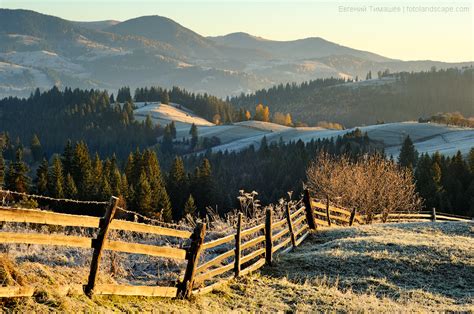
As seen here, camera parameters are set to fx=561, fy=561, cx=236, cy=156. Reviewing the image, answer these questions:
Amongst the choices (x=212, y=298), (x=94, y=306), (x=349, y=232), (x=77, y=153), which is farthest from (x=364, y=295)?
(x=77, y=153)

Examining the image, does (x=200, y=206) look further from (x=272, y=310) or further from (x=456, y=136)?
(x=456, y=136)

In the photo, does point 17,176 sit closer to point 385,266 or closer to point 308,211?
point 308,211

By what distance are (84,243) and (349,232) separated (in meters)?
15.8

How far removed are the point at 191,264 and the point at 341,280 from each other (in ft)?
18.3

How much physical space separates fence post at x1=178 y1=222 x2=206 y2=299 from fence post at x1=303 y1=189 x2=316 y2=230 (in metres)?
10.6

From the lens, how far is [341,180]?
43500mm

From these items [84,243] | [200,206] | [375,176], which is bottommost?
[200,206]

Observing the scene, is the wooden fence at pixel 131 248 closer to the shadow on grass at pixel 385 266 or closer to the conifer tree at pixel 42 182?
the shadow on grass at pixel 385 266

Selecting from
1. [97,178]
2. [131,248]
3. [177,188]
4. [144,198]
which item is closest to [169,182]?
[177,188]

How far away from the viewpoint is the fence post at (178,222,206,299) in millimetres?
12602

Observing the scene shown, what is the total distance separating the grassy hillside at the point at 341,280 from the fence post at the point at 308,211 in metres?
0.52

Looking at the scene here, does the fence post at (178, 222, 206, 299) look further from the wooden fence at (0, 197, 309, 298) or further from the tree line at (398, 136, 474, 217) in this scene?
the tree line at (398, 136, 474, 217)

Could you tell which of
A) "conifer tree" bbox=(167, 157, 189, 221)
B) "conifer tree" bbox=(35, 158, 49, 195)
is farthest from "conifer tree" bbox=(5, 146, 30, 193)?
"conifer tree" bbox=(167, 157, 189, 221)

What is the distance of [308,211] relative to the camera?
930 inches
